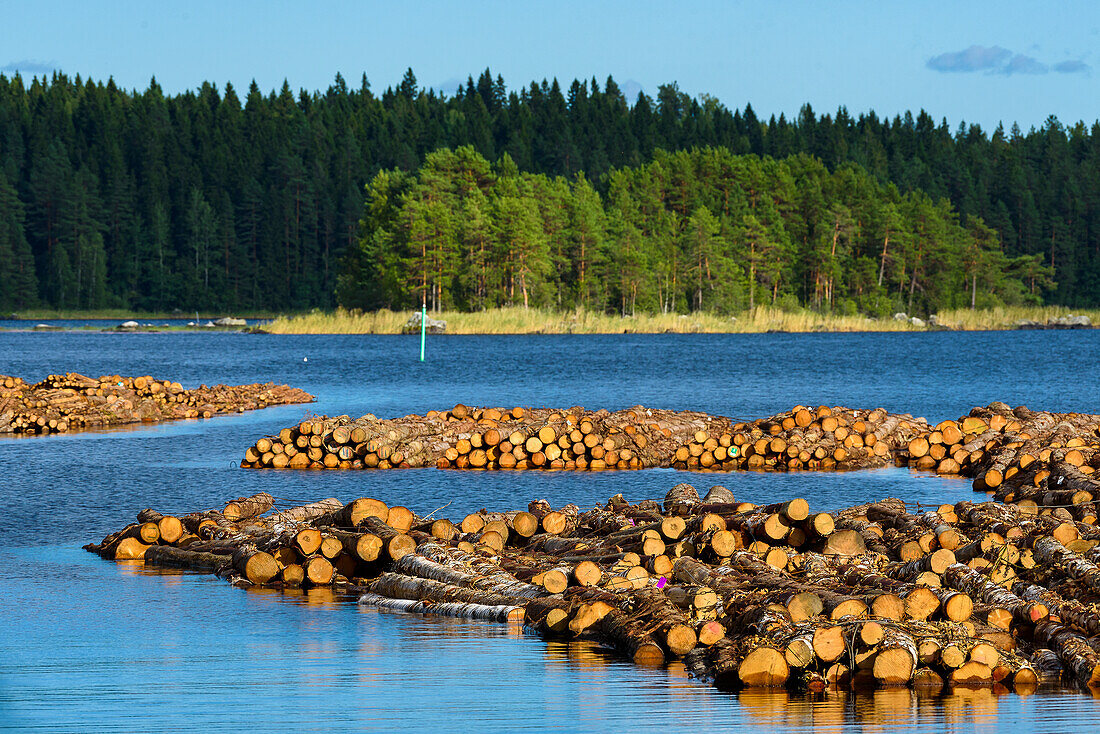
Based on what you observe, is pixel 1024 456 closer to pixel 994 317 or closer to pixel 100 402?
pixel 100 402

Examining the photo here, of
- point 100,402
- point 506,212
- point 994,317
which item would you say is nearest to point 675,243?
point 506,212

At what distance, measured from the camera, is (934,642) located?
29.4 ft

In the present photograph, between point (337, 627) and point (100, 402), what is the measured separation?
938 inches

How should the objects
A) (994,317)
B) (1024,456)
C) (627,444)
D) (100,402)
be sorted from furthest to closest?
1. (994,317)
2. (100,402)
3. (627,444)
4. (1024,456)

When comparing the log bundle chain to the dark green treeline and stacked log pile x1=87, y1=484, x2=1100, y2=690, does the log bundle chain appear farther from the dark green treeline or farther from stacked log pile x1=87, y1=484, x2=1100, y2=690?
the dark green treeline

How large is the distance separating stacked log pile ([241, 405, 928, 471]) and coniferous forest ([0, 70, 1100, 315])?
85.4m

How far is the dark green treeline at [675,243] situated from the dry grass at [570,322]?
427 centimetres

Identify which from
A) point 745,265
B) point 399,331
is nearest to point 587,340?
point 399,331

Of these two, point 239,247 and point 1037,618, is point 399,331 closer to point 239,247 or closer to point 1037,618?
point 239,247

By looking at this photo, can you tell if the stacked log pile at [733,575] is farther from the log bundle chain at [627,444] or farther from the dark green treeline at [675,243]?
the dark green treeline at [675,243]

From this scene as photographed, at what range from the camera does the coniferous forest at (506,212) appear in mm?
118000

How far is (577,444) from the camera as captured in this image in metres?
22.8

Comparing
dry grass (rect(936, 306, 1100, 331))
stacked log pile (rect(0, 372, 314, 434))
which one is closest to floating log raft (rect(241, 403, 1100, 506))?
stacked log pile (rect(0, 372, 314, 434))

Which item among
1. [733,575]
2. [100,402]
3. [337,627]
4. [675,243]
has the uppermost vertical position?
[675,243]
